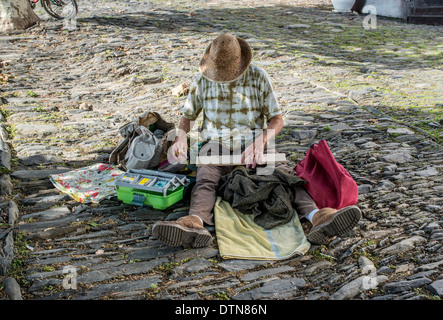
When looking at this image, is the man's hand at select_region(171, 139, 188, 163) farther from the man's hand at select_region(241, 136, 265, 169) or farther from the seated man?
the man's hand at select_region(241, 136, 265, 169)

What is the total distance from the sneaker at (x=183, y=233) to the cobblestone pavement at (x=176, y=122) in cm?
8

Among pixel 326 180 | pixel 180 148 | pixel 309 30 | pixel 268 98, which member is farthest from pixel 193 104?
pixel 309 30

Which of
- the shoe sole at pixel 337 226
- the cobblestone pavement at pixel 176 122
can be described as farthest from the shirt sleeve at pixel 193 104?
the shoe sole at pixel 337 226

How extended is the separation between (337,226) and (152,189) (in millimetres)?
1674

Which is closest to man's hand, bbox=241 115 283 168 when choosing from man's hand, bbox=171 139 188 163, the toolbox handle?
man's hand, bbox=171 139 188 163

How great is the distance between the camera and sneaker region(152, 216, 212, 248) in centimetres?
328

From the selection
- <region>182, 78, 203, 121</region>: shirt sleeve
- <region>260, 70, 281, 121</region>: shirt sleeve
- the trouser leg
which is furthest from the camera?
<region>182, 78, 203, 121</region>: shirt sleeve

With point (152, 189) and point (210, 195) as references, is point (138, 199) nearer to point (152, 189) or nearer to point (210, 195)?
point (152, 189)

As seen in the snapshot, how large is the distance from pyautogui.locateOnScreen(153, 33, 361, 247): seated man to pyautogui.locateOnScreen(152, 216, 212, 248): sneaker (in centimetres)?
2

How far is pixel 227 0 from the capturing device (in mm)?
16578

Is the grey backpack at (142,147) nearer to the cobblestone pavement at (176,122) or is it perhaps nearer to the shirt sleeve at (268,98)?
the cobblestone pavement at (176,122)

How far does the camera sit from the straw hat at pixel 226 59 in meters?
3.93

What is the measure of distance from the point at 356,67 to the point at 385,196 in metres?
5.69

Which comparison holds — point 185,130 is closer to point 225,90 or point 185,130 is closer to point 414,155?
point 225,90
